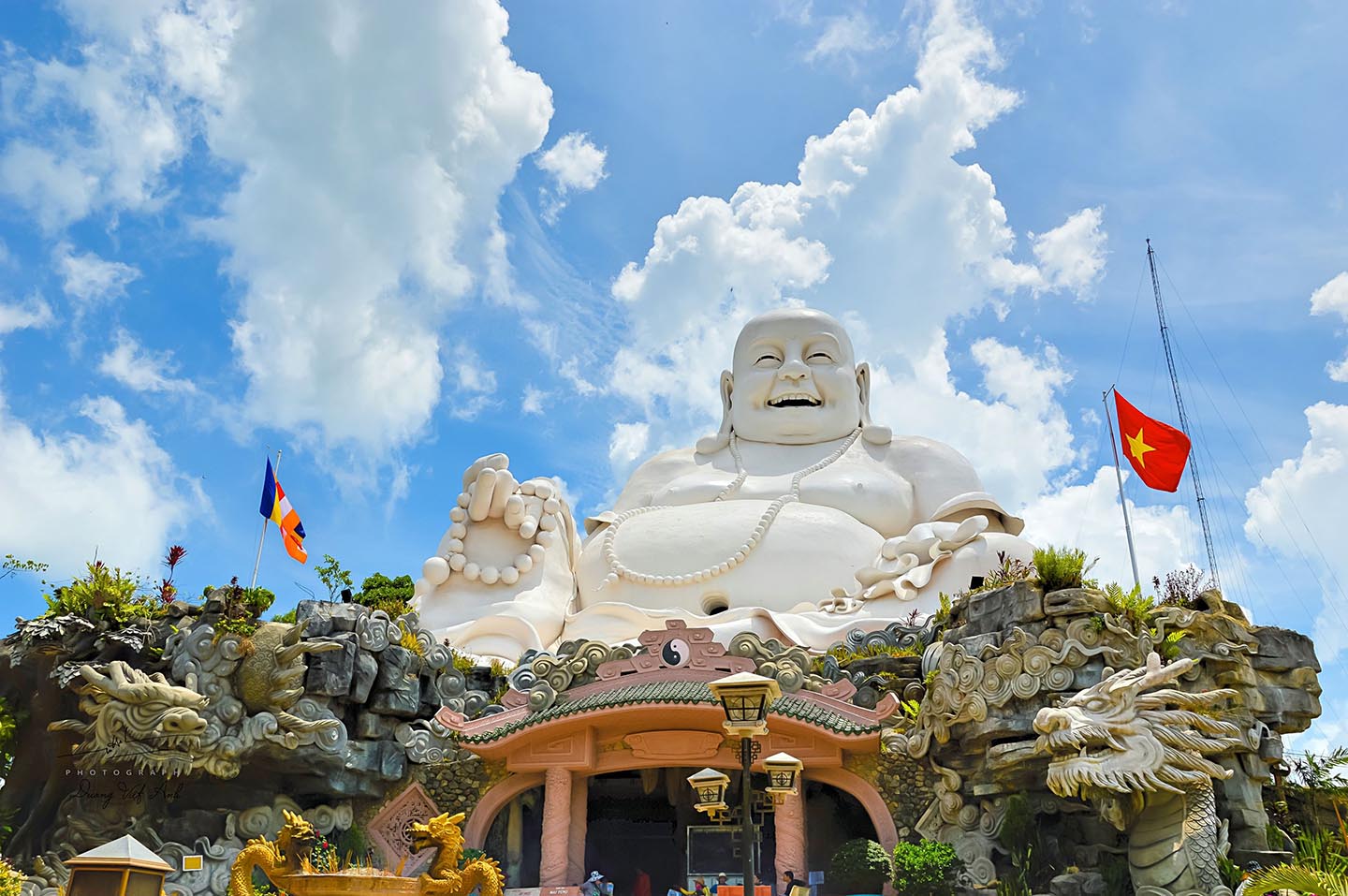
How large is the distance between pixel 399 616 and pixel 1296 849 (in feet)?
36.4

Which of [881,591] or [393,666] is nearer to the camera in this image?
[393,666]

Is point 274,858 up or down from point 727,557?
down

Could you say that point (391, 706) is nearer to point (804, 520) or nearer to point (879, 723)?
point (879, 723)

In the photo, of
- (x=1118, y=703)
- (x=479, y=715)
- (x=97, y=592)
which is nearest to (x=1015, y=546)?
(x=1118, y=703)

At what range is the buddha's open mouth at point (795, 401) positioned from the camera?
70.3 ft

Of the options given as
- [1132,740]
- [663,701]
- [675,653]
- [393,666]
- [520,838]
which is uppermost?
[675,653]

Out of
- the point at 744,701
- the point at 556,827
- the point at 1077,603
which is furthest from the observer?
the point at 556,827

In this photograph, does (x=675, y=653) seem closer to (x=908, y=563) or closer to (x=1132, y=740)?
(x=908, y=563)

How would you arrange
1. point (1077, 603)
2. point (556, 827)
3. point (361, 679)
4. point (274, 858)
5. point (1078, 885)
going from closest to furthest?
point (274, 858) < point (1078, 885) < point (1077, 603) < point (556, 827) < point (361, 679)

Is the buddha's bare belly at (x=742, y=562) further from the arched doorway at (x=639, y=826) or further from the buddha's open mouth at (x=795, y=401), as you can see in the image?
the buddha's open mouth at (x=795, y=401)

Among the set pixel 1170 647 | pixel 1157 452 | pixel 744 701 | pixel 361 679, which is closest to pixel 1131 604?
pixel 1170 647

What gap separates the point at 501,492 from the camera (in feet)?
60.9

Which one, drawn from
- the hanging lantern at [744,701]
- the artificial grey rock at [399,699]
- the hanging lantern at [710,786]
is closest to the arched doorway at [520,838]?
the artificial grey rock at [399,699]

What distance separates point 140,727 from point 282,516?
4.62 m
